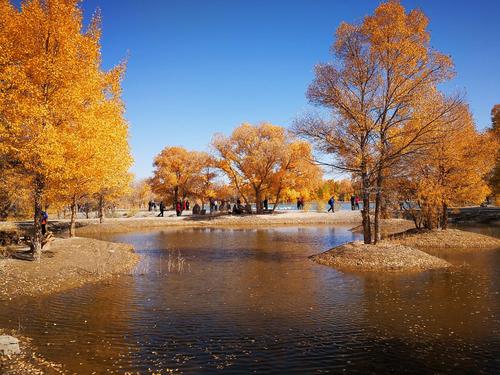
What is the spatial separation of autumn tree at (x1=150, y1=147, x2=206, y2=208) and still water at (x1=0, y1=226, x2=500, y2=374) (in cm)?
5249

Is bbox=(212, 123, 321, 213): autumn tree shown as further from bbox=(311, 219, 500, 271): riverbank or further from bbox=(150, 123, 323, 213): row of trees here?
bbox=(311, 219, 500, 271): riverbank

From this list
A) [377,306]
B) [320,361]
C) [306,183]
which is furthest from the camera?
[306,183]

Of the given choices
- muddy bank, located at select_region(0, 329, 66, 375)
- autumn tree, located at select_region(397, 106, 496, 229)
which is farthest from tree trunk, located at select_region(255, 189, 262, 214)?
muddy bank, located at select_region(0, 329, 66, 375)

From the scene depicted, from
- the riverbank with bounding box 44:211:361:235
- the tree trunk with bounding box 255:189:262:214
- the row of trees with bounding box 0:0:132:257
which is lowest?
the riverbank with bounding box 44:211:361:235

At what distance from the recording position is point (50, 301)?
45.7 feet

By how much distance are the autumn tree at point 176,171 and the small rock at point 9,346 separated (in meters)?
61.6

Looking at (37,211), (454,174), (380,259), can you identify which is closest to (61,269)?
(37,211)

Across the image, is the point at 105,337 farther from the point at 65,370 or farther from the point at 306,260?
the point at 306,260

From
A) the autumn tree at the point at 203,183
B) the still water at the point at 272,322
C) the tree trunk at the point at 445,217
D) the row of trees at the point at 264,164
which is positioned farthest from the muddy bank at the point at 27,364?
the autumn tree at the point at 203,183

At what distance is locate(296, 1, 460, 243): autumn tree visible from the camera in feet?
68.6

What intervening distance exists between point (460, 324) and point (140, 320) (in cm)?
962

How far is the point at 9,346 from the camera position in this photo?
9.10 m

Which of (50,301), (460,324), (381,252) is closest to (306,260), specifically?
(381,252)

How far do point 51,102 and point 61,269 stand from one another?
7532 mm
